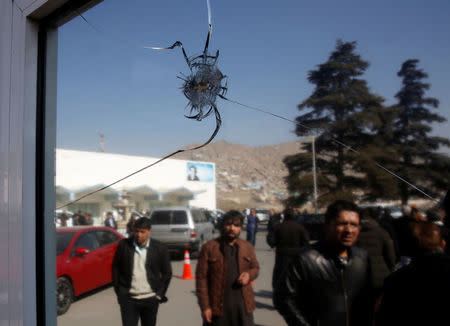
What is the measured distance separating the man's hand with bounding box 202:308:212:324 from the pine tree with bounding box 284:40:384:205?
58.7 inches

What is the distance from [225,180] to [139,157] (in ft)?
1.07

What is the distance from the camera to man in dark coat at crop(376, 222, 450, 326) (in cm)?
80

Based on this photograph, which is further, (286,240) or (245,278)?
(245,278)

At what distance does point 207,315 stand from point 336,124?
165 centimetres

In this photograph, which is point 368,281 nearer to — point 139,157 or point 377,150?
point 377,150

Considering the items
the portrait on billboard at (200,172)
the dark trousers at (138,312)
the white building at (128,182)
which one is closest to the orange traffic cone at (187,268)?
the dark trousers at (138,312)

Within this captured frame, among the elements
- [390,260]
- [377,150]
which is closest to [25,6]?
[377,150]

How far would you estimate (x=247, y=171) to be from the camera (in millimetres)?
1001

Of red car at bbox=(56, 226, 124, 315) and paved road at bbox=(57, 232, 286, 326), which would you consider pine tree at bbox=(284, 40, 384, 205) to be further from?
red car at bbox=(56, 226, 124, 315)

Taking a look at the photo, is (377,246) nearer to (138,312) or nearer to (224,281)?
(138,312)

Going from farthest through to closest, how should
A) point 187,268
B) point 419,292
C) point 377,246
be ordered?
point 187,268 < point 419,292 < point 377,246

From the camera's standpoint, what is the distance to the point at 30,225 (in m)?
1.27

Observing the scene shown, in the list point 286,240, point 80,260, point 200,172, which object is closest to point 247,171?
point 200,172

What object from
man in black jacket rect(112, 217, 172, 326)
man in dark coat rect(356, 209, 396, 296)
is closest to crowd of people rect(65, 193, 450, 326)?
man in dark coat rect(356, 209, 396, 296)
